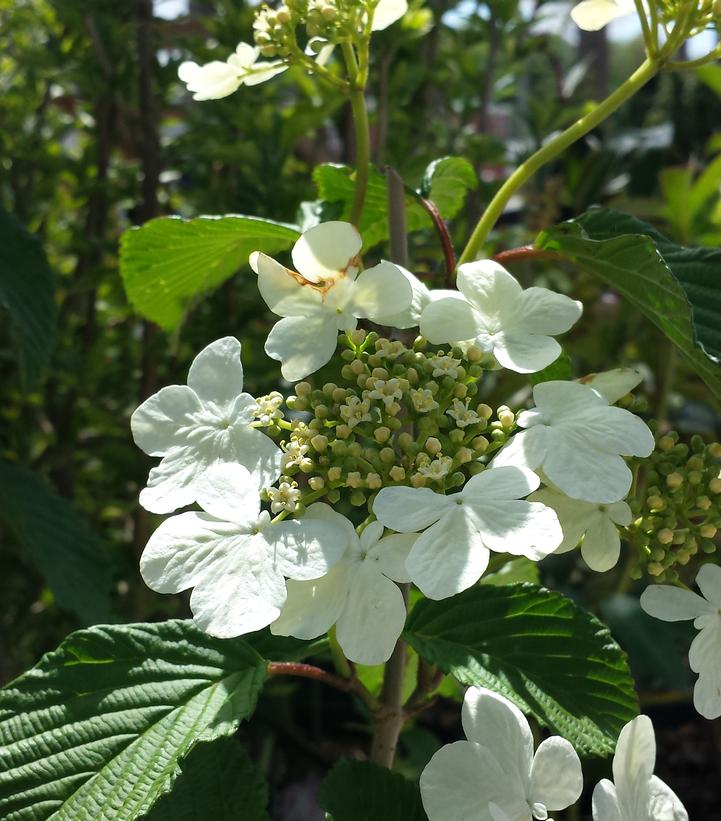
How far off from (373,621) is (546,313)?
0.20 meters

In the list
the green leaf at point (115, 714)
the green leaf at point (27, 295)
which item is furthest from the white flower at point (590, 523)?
the green leaf at point (27, 295)

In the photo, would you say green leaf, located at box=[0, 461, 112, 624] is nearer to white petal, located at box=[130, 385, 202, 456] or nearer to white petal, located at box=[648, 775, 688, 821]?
white petal, located at box=[130, 385, 202, 456]

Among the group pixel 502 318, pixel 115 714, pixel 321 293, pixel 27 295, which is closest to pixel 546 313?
pixel 502 318

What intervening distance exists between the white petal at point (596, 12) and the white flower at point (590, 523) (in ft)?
1.12

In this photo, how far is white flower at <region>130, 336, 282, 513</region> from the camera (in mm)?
483

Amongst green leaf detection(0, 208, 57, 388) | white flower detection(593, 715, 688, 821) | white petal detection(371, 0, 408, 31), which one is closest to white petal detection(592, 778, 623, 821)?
white flower detection(593, 715, 688, 821)

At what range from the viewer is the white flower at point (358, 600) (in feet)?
1.43

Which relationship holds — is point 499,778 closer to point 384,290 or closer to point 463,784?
point 463,784

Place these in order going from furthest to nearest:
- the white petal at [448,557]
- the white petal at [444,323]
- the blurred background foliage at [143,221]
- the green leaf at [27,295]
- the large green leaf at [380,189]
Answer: the blurred background foliage at [143,221], the green leaf at [27,295], the large green leaf at [380,189], the white petal at [444,323], the white petal at [448,557]

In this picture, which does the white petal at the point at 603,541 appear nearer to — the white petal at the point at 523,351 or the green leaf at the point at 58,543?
the white petal at the point at 523,351

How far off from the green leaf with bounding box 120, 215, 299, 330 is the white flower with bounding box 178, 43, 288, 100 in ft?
0.29

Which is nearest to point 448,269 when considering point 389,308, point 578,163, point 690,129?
point 389,308

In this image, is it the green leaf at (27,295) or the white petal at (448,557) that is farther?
the green leaf at (27,295)

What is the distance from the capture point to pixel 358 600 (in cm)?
44
